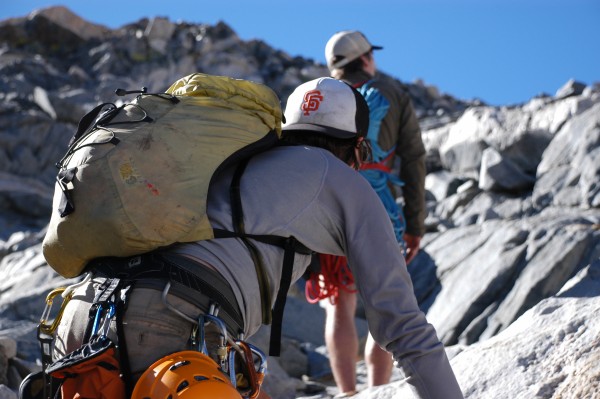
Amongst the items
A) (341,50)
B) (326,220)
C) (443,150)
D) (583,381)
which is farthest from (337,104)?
(443,150)

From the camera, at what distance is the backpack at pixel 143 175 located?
259 centimetres

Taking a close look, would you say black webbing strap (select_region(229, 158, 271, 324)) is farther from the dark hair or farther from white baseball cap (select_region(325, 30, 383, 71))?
white baseball cap (select_region(325, 30, 383, 71))

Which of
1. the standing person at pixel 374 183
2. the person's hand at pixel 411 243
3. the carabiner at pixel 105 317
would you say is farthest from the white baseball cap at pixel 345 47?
the carabiner at pixel 105 317

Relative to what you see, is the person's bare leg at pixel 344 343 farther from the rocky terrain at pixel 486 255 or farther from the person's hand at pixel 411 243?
the person's hand at pixel 411 243

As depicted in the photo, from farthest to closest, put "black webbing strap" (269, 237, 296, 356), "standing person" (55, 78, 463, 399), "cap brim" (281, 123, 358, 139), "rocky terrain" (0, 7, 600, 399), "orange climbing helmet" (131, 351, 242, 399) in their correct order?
"rocky terrain" (0, 7, 600, 399), "cap brim" (281, 123, 358, 139), "black webbing strap" (269, 237, 296, 356), "standing person" (55, 78, 463, 399), "orange climbing helmet" (131, 351, 242, 399)

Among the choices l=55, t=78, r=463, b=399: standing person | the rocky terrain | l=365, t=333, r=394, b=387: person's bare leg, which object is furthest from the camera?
l=365, t=333, r=394, b=387: person's bare leg

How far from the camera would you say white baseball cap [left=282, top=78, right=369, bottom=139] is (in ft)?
10.9

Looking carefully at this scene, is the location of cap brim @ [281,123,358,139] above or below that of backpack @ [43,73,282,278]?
above

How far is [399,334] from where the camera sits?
9.18 ft

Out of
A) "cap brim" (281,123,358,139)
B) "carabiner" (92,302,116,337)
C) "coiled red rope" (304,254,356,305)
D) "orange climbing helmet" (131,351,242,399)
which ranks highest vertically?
"cap brim" (281,123,358,139)

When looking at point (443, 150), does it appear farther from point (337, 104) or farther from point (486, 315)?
point (337, 104)

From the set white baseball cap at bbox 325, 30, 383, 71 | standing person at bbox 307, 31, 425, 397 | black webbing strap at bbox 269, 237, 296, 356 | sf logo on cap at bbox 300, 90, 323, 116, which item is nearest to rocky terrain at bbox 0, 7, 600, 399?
standing person at bbox 307, 31, 425, 397

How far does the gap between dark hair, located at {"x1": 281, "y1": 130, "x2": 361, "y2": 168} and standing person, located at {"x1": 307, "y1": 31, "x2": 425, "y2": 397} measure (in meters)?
1.97

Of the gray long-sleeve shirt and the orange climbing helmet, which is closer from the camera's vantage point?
the orange climbing helmet
